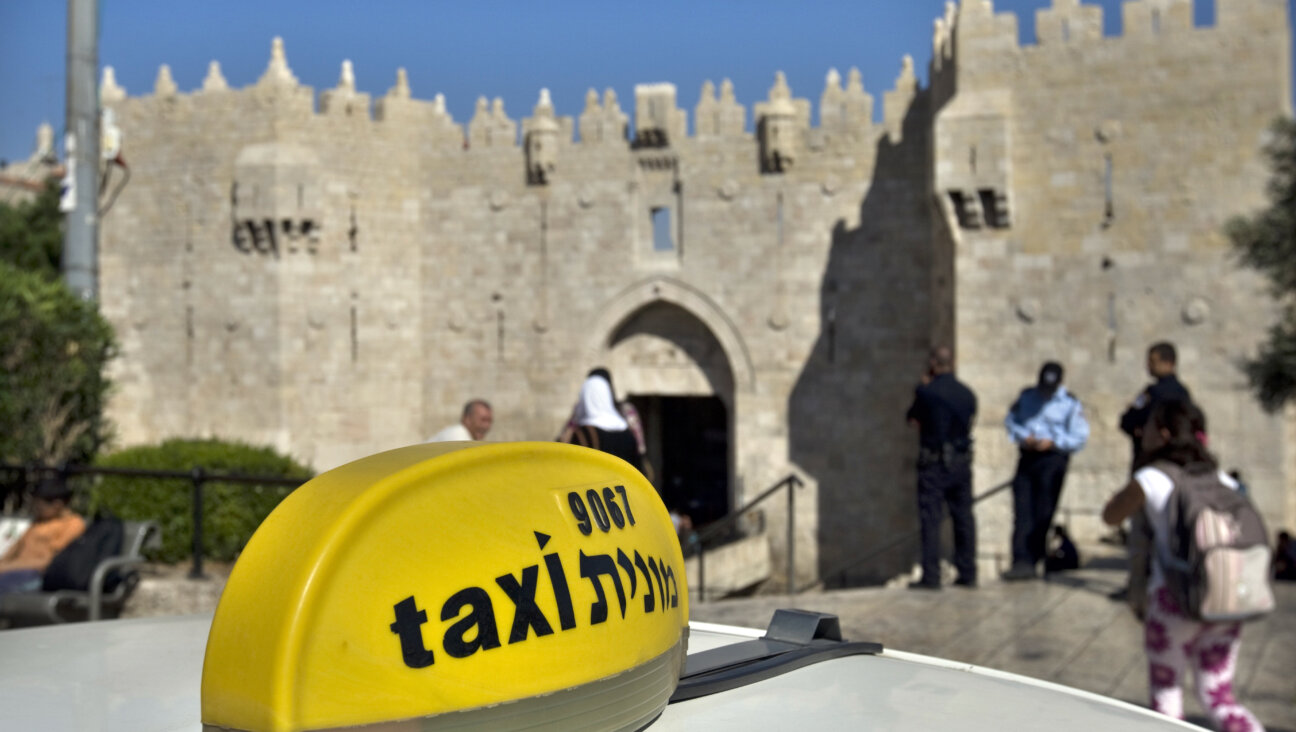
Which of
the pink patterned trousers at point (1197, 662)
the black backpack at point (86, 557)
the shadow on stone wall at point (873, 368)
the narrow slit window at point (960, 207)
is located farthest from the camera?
the shadow on stone wall at point (873, 368)

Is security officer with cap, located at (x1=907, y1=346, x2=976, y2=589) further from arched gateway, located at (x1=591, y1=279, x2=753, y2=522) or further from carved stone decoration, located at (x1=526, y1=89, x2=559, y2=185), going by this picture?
carved stone decoration, located at (x1=526, y1=89, x2=559, y2=185)

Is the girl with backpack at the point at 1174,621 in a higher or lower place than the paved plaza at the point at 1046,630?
higher

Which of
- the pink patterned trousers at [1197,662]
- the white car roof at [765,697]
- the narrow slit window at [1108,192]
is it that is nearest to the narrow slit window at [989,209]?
the narrow slit window at [1108,192]

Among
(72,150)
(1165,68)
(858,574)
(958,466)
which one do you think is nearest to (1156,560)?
(958,466)

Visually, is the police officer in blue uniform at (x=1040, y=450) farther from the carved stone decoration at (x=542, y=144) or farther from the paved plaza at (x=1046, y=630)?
the carved stone decoration at (x=542, y=144)

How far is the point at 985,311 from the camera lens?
12094 mm

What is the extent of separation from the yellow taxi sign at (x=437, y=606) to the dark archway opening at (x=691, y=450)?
16.6 m

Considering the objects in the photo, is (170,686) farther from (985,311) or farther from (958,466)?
(985,311)

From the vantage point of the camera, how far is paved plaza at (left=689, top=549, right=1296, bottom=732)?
521cm

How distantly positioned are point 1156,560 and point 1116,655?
2.14m

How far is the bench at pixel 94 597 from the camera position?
543 centimetres

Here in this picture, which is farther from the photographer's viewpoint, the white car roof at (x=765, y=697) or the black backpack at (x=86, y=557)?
the black backpack at (x=86, y=557)

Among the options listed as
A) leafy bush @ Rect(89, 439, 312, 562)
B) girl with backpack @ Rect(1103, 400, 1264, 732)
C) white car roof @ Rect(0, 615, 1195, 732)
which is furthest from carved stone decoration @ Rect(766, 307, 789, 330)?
white car roof @ Rect(0, 615, 1195, 732)

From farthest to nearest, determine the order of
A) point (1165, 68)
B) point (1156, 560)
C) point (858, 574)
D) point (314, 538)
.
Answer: point (858, 574), point (1165, 68), point (1156, 560), point (314, 538)
